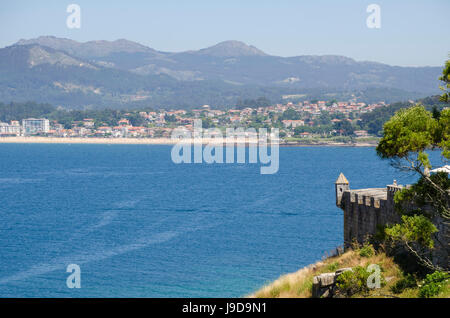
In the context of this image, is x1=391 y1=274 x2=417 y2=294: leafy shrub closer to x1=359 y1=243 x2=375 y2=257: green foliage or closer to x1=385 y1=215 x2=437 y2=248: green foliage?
x1=385 y1=215 x2=437 y2=248: green foliage

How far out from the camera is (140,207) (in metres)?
69.5

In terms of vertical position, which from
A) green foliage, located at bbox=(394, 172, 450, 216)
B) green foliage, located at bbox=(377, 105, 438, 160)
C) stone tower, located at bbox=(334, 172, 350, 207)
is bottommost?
stone tower, located at bbox=(334, 172, 350, 207)

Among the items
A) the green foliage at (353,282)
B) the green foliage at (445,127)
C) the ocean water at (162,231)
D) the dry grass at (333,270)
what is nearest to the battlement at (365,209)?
the dry grass at (333,270)

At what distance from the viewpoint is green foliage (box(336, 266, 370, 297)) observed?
1980 centimetres

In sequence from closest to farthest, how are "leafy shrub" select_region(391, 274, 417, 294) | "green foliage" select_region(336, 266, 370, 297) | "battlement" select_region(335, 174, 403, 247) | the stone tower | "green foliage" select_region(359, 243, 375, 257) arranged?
1. "green foliage" select_region(336, 266, 370, 297)
2. "leafy shrub" select_region(391, 274, 417, 294)
3. "battlement" select_region(335, 174, 403, 247)
4. "green foliage" select_region(359, 243, 375, 257)
5. the stone tower

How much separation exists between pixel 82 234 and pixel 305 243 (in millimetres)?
18036

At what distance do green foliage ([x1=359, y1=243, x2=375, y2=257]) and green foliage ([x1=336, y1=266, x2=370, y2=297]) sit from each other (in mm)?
4761

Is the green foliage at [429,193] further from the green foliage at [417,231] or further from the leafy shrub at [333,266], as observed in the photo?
the leafy shrub at [333,266]

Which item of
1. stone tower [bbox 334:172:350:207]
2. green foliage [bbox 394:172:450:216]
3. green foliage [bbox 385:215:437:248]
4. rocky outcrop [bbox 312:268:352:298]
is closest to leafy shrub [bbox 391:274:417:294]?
rocky outcrop [bbox 312:268:352:298]

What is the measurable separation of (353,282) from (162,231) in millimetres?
35129

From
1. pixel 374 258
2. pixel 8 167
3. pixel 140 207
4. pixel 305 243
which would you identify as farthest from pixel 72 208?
pixel 8 167

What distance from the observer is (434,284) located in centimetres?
1872
